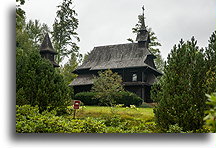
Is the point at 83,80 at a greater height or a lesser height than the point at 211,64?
lesser

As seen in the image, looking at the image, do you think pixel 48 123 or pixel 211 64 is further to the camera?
pixel 211 64

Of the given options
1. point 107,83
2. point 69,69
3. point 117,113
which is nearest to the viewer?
point 117,113

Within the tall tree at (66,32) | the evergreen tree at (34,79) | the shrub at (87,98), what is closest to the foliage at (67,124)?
the evergreen tree at (34,79)

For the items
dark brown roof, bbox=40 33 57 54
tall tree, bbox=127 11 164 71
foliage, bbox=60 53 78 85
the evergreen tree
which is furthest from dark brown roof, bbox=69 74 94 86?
tall tree, bbox=127 11 164 71

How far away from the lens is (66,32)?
4902 mm

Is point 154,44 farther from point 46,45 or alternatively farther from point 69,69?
point 46,45

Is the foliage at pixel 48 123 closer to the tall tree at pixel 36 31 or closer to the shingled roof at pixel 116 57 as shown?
the tall tree at pixel 36 31

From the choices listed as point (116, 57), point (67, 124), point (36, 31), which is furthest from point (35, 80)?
point (116, 57)

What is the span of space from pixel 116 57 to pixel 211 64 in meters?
2.14

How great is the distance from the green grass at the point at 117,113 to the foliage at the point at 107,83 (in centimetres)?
35

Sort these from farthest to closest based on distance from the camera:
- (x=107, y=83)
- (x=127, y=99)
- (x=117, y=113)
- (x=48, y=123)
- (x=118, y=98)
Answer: (x=107, y=83), (x=118, y=98), (x=127, y=99), (x=117, y=113), (x=48, y=123)

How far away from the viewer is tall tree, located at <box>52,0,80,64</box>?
488 centimetres

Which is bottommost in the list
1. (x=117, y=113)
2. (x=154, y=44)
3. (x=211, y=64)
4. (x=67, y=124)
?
(x=67, y=124)

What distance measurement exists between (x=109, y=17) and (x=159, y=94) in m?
1.45
